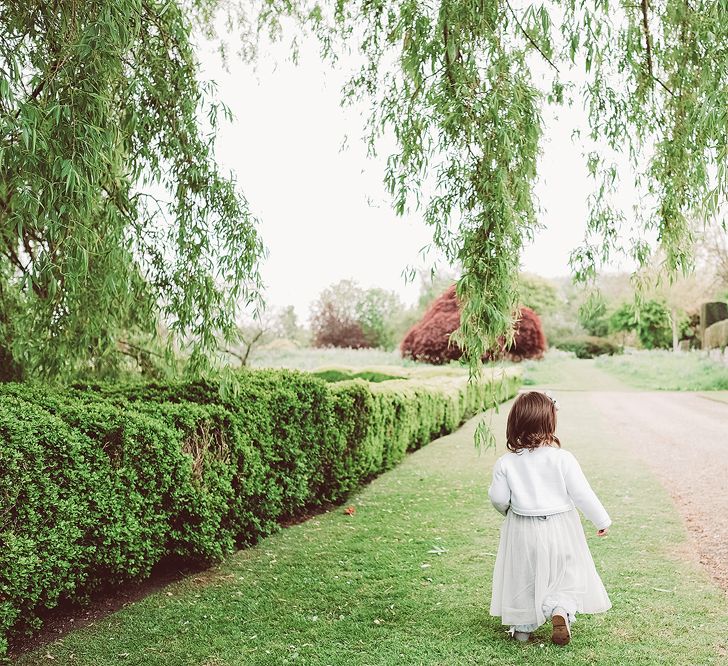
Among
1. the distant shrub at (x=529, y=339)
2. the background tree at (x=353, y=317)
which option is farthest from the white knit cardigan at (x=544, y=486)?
the background tree at (x=353, y=317)

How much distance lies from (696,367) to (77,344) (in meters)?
23.4

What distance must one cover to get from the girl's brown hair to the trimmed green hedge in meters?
0.24

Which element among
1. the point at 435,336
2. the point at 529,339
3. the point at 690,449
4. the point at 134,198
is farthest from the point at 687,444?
the point at 529,339

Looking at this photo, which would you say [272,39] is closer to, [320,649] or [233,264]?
[233,264]

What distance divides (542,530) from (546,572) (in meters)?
0.21

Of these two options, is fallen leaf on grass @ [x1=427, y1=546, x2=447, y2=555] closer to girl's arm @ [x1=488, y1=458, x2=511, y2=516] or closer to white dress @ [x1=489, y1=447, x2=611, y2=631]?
white dress @ [x1=489, y1=447, x2=611, y2=631]

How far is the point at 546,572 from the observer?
3.56 m

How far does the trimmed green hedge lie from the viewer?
143 inches

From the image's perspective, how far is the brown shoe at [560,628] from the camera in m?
3.54

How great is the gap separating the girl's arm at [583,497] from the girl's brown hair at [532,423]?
16 centimetres

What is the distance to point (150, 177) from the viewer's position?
4.95 meters

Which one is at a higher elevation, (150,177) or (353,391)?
(150,177)

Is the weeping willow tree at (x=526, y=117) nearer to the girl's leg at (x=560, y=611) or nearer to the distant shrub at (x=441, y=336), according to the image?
the girl's leg at (x=560, y=611)

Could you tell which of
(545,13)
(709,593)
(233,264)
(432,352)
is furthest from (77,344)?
(432,352)
